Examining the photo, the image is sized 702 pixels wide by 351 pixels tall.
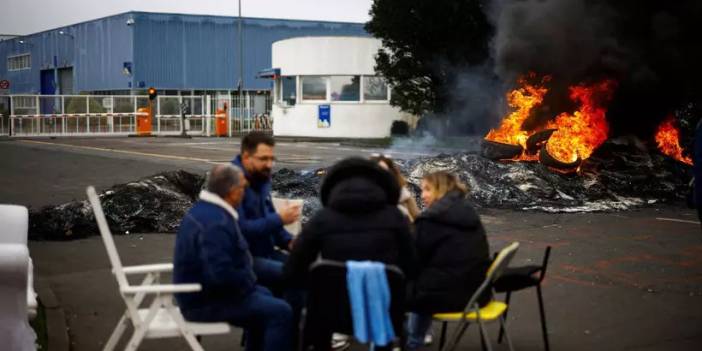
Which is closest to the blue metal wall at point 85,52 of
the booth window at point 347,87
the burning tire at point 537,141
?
the booth window at point 347,87

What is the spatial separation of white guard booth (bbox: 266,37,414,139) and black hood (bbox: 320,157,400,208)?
3249 centimetres

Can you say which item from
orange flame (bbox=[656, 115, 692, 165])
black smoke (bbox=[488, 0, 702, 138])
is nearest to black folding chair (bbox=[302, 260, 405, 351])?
black smoke (bbox=[488, 0, 702, 138])

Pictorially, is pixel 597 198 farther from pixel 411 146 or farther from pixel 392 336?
pixel 411 146

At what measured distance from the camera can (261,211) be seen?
222 inches

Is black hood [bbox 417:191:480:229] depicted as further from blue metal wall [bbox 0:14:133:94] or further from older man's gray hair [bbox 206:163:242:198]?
blue metal wall [bbox 0:14:133:94]

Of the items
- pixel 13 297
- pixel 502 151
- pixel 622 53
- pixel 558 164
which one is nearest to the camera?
pixel 13 297

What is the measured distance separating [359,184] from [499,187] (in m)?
10.1

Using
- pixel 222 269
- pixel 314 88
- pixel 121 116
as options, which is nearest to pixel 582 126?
pixel 222 269

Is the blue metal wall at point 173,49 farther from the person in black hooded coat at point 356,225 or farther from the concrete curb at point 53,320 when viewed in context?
the person in black hooded coat at point 356,225

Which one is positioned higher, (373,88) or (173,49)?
(173,49)

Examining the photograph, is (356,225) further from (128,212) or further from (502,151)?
(502,151)

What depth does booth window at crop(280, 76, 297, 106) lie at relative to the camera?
39.8 metres

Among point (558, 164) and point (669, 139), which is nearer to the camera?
point (558, 164)

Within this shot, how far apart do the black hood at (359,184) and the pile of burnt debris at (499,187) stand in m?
7.14
